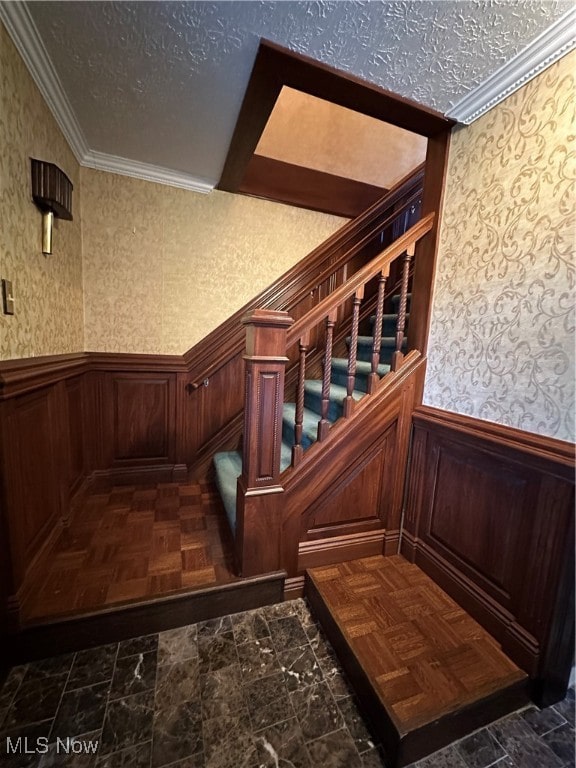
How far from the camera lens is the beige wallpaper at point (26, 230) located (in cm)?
117

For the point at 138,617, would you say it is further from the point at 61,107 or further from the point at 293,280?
the point at 61,107

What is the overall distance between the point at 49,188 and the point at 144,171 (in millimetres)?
903

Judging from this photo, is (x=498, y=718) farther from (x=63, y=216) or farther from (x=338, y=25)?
(x=63, y=216)

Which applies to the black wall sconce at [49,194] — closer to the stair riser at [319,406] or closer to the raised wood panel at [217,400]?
the raised wood panel at [217,400]

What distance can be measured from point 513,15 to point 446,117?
41 cm

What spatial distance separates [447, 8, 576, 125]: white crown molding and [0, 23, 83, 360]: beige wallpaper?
180 centimetres

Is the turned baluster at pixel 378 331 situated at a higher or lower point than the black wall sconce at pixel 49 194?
lower

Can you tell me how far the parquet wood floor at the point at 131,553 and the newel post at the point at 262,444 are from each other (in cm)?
20

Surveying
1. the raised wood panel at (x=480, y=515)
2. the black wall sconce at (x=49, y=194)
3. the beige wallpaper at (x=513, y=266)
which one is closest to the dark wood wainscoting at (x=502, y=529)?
the raised wood panel at (x=480, y=515)

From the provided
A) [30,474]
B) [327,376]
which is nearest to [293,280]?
[327,376]

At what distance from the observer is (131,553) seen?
1.58m

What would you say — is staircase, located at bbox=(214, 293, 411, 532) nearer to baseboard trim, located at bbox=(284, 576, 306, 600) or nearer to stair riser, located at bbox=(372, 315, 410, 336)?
stair riser, located at bbox=(372, 315, 410, 336)

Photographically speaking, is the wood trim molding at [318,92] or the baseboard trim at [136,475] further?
the baseboard trim at [136,475]

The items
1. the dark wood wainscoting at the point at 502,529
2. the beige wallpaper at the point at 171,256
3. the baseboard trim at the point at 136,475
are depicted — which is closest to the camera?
the dark wood wainscoting at the point at 502,529
